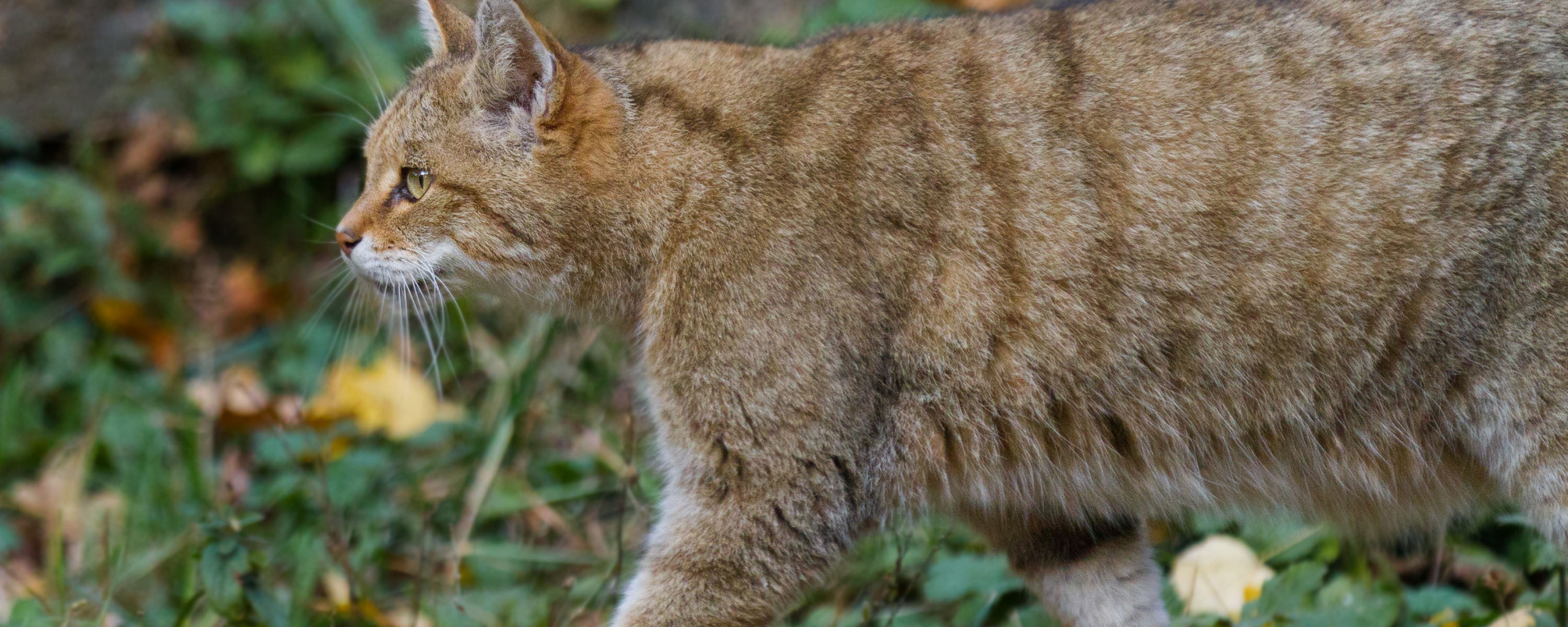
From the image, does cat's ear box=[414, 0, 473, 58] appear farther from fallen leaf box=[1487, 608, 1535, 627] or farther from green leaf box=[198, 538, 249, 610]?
fallen leaf box=[1487, 608, 1535, 627]

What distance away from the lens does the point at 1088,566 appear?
11.1 feet

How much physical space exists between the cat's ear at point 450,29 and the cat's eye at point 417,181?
13.7 inches

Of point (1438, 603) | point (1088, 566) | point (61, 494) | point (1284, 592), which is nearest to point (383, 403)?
point (61, 494)

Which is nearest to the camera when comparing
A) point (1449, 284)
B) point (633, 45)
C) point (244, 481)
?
point (1449, 284)

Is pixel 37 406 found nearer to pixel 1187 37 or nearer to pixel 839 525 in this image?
pixel 839 525

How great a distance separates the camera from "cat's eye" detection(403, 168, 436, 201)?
326 cm

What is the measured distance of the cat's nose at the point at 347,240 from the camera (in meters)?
3.31

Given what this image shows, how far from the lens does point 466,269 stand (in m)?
3.25

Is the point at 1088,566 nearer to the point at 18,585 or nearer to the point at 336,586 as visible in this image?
the point at 336,586

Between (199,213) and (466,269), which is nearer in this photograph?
(466,269)

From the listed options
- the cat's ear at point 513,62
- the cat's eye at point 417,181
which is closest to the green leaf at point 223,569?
the cat's eye at point 417,181

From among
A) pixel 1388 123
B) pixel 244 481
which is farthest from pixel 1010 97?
pixel 244 481

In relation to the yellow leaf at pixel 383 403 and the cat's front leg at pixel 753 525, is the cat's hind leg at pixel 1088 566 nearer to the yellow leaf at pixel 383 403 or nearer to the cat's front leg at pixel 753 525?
the cat's front leg at pixel 753 525

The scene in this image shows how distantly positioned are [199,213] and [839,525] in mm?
4521
